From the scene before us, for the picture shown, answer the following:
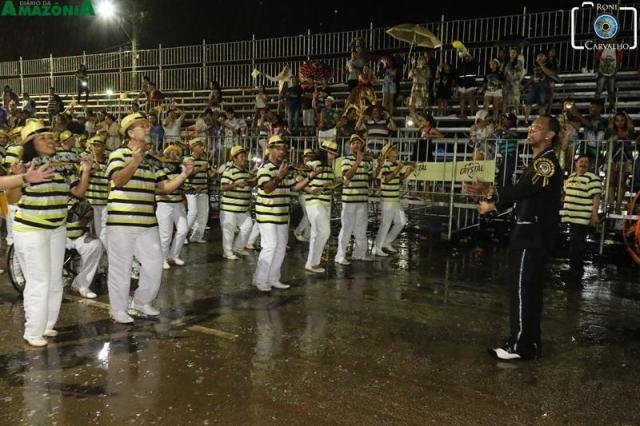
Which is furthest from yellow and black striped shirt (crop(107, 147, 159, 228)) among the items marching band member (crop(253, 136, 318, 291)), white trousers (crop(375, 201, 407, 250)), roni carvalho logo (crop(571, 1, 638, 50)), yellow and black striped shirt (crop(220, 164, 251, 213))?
roni carvalho logo (crop(571, 1, 638, 50))

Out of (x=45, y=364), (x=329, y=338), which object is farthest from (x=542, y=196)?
(x=45, y=364)

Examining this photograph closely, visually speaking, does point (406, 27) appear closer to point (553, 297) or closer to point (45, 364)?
point (553, 297)

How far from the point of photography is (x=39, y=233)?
19.7ft

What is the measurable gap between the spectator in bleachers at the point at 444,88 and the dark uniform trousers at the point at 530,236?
39.8ft

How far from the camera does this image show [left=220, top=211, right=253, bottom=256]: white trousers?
11.1 metres

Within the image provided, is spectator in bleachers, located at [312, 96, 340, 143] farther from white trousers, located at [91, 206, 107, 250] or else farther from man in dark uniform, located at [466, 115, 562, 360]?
man in dark uniform, located at [466, 115, 562, 360]

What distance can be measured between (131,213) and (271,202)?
2.34 meters

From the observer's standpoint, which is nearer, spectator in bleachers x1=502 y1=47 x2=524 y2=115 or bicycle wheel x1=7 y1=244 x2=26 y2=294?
bicycle wheel x1=7 y1=244 x2=26 y2=294

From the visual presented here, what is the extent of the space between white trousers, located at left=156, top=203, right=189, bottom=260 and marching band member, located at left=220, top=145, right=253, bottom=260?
2.87 ft

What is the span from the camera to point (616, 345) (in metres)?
6.61

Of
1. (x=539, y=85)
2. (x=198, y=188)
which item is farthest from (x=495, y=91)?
(x=198, y=188)

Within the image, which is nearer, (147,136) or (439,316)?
(147,136)

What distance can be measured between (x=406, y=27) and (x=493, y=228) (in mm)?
6323

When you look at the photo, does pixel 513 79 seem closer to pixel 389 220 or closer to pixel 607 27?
pixel 607 27
